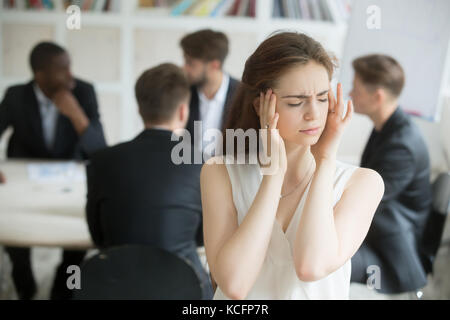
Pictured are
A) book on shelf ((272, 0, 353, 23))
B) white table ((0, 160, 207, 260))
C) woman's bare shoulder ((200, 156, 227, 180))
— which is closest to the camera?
woman's bare shoulder ((200, 156, 227, 180))

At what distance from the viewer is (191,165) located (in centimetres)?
148

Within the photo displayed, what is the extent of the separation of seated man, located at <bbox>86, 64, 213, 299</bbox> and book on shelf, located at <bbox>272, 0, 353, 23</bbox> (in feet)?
7.06

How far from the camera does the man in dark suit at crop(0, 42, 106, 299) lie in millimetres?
2391

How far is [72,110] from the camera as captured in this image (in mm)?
2311

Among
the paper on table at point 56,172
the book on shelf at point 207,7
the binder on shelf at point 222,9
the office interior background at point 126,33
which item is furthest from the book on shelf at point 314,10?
the paper on table at point 56,172

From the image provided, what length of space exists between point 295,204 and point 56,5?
3.36 m

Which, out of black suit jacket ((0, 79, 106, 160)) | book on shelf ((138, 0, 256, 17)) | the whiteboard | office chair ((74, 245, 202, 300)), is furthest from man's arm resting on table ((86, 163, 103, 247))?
book on shelf ((138, 0, 256, 17))

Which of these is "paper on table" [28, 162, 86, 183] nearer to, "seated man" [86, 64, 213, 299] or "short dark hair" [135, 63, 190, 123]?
"seated man" [86, 64, 213, 299]

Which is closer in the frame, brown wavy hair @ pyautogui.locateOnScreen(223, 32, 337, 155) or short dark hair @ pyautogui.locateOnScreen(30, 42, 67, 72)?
brown wavy hair @ pyautogui.locateOnScreen(223, 32, 337, 155)

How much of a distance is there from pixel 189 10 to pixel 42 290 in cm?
220

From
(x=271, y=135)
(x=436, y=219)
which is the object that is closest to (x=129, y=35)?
(x=436, y=219)

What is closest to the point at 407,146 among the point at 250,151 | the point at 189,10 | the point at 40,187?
the point at 250,151

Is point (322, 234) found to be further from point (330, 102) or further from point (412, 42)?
point (412, 42)
